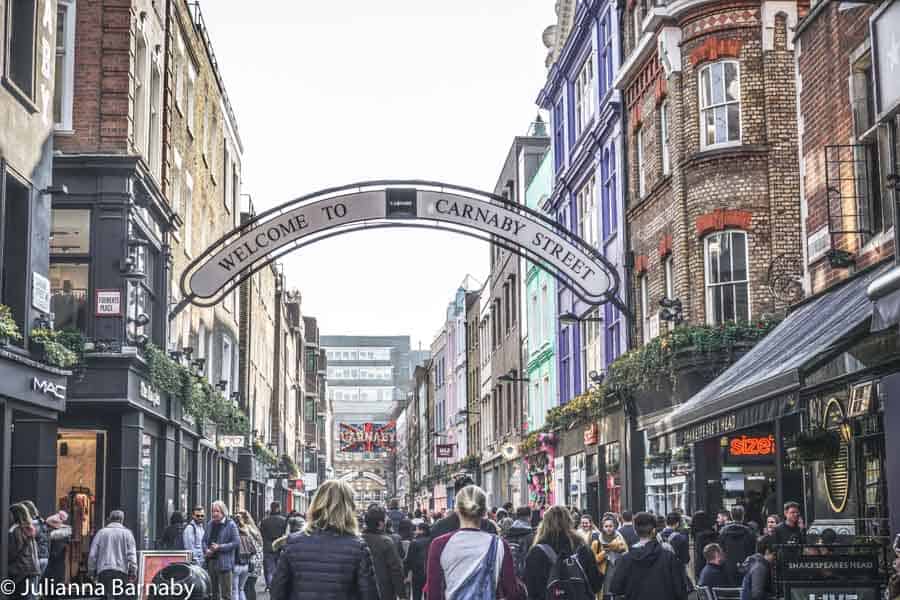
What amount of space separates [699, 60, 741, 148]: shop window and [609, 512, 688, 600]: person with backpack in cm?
1540

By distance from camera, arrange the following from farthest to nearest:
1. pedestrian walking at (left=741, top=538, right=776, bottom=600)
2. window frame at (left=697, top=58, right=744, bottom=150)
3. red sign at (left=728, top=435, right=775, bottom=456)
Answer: window frame at (left=697, top=58, right=744, bottom=150)
red sign at (left=728, top=435, right=775, bottom=456)
pedestrian walking at (left=741, top=538, right=776, bottom=600)

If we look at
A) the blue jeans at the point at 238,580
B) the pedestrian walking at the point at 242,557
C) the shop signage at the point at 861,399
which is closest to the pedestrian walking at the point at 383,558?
the shop signage at the point at 861,399

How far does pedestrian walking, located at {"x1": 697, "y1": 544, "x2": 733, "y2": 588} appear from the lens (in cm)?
1477

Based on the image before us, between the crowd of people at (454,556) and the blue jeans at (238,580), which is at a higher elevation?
the crowd of people at (454,556)

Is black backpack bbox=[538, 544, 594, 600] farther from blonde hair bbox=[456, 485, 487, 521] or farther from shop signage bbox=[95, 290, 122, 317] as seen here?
shop signage bbox=[95, 290, 122, 317]

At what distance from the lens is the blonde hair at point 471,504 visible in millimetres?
9070

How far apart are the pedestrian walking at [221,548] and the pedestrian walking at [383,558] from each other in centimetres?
876

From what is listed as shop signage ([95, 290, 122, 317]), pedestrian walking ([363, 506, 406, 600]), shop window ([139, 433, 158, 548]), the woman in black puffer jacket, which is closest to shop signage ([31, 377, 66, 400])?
shop signage ([95, 290, 122, 317])

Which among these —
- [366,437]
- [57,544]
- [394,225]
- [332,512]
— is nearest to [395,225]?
[394,225]

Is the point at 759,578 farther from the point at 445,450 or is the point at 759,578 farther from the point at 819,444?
the point at 445,450

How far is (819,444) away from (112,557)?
992cm

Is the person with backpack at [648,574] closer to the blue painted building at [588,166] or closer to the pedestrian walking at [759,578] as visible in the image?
the pedestrian walking at [759,578]

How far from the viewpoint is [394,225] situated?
25141 millimetres

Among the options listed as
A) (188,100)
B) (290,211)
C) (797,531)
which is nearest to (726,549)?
(797,531)
